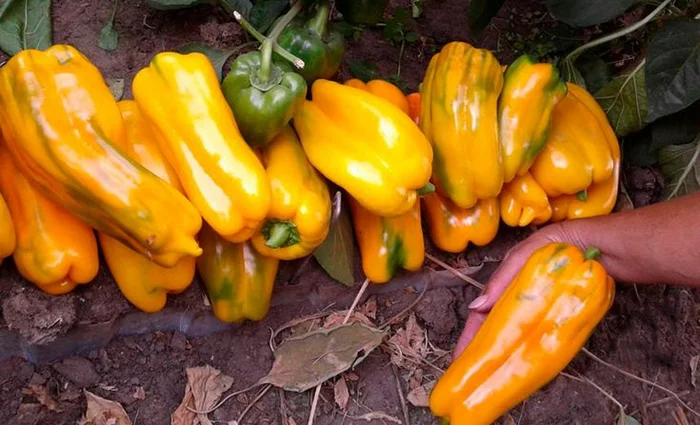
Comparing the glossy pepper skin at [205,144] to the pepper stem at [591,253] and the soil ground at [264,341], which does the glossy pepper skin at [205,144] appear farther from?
the pepper stem at [591,253]

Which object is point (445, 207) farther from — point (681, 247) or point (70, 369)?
point (70, 369)

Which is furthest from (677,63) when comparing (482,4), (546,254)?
(546,254)

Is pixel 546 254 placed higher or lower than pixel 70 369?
higher

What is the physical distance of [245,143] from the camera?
4.21 feet

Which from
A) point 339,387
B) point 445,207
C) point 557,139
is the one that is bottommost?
point 339,387

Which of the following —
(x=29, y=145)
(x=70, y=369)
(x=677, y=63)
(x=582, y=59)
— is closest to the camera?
(x=29, y=145)

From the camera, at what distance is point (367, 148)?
4.48 ft

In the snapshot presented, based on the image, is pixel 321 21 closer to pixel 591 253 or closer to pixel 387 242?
pixel 387 242

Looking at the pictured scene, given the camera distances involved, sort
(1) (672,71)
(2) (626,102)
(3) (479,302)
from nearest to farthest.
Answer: (3) (479,302)
(1) (672,71)
(2) (626,102)

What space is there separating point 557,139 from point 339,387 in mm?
668

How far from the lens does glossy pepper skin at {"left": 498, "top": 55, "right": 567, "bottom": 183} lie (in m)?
1.50

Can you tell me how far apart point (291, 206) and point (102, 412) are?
512 mm

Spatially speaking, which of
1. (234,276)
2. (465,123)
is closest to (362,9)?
(465,123)

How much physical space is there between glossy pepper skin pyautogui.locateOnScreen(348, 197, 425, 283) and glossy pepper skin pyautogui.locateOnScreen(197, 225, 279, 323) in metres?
0.19
